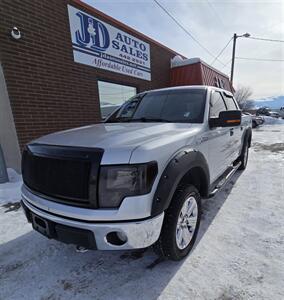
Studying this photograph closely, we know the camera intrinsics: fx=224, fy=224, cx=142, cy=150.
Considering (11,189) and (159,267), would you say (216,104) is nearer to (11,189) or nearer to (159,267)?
(159,267)

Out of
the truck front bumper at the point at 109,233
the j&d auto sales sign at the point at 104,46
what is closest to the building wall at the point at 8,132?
the j&d auto sales sign at the point at 104,46

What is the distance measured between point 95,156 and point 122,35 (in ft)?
23.9

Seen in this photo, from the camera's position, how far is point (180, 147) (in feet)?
6.92

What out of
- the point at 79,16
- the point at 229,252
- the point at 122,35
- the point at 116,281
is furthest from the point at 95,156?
the point at 122,35

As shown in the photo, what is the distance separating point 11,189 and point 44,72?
9.59 ft

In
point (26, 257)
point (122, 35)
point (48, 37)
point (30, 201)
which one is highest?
point (122, 35)

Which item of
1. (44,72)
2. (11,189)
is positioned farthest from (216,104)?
(44,72)

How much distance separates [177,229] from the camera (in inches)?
84.0

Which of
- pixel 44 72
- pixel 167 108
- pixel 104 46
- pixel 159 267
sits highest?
pixel 104 46

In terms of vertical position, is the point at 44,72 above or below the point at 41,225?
above

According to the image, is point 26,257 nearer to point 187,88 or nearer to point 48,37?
point 187,88

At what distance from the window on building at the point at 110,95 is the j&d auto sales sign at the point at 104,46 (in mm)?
527

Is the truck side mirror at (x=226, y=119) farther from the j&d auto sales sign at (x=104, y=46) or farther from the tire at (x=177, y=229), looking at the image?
the j&d auto sales sign at (x=104, y=46)

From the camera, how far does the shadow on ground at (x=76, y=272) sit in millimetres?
1931
